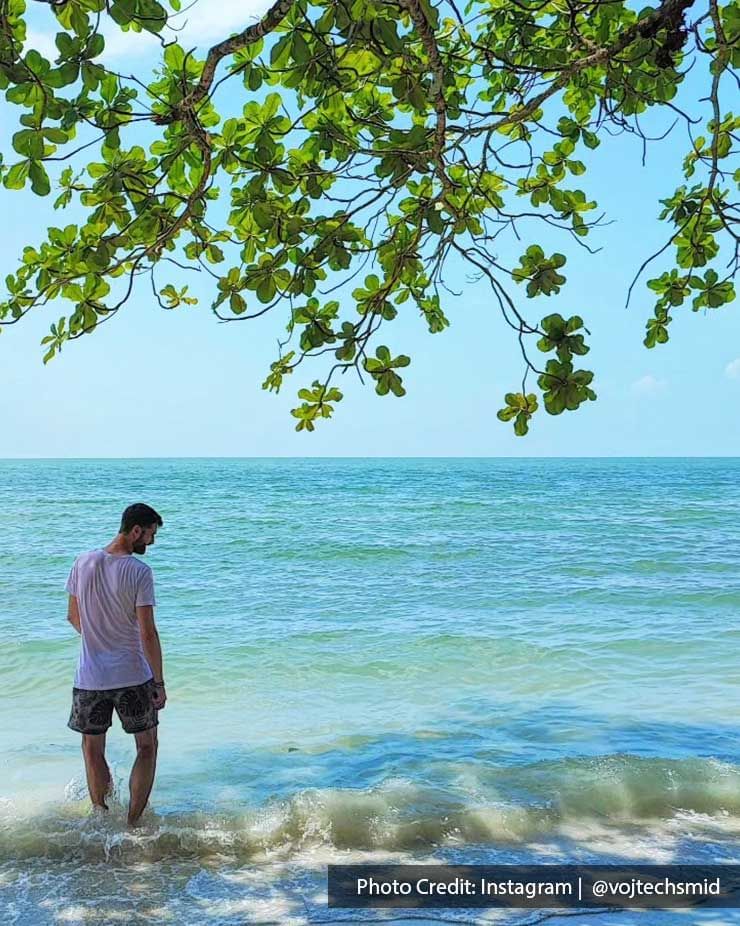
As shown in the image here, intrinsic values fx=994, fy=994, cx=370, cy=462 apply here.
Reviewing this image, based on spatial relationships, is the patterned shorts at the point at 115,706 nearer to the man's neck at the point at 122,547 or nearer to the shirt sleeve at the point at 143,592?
the shirt sleeve at the point at 143,592

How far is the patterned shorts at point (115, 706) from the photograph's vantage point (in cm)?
501

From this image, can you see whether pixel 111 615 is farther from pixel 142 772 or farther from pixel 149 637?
pixel 142 772

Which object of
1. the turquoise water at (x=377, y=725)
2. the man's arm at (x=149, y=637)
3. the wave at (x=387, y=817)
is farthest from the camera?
the wave at (x=387, y=817)

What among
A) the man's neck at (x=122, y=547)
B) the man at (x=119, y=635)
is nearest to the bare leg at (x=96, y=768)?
the man at (x=119, y=635)

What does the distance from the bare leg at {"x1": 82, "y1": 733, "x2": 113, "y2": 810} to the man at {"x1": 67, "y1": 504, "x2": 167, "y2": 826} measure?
6 cm

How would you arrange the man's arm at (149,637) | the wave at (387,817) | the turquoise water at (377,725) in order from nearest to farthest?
the man's arm at (149,637) → the turquoise water at (377,725) → the wave at (387,817)

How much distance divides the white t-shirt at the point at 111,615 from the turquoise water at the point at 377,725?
35.3 inches

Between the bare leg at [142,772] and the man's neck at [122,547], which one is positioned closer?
the man's neck at [122,547]

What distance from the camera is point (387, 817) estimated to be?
5.64 meters

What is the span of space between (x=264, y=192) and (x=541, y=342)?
1106 millimetres

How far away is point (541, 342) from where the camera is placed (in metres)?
3.28

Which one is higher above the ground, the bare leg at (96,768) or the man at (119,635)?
the man at (119,635)

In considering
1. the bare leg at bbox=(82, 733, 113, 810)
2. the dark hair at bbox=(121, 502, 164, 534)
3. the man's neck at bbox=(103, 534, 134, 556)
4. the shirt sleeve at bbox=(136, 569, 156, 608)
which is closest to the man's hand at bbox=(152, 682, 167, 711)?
the bare leg at bbox=(82, 733, 113, 810)

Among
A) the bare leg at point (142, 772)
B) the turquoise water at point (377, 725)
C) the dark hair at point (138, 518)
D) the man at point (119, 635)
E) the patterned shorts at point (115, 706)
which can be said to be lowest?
the turquoise water at point (377, 725)
